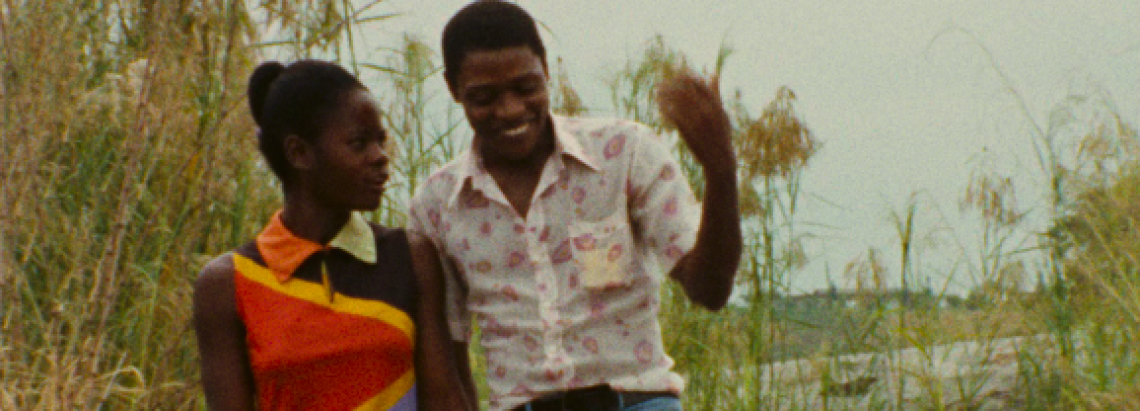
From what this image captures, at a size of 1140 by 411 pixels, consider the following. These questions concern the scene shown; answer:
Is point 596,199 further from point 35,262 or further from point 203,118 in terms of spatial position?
point 35,262

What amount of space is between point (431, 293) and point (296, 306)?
234 millimetres

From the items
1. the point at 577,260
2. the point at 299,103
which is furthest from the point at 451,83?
the point at 577,260

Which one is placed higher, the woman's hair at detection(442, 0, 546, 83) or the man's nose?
the woman's hair at detection(442, 0, 546, 83)

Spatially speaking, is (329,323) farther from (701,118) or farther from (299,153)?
(701,118)

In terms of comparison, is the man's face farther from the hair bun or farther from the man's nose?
the hair bun

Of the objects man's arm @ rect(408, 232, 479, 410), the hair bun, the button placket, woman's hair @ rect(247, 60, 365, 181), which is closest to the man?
the button placket

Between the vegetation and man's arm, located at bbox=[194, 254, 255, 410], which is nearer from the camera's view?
man's arm, located at bbox=[194, 254, 255, 410]

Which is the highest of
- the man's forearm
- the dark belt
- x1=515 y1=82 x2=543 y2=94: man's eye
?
x1=515 y1=82 x2=543 y2=94: man's eye

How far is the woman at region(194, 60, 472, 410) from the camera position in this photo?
6.27 feet

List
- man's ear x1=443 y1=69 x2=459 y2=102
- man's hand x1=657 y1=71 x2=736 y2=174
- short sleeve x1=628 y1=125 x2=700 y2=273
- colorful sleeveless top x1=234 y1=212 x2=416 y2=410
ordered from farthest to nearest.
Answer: man's ear x1=443 y1=69 x2=459 y2=102 → short sleeve x1=628 y1=125 x2=700 y2=273 → colorful sleeveless top x1=234 y1=212 x2=416 y2=410 → man's hand x1=657 y1=71 x2=736 y2=174

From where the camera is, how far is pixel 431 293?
Answer: 199cm

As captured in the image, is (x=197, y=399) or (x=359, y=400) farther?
(x=197, y=399)

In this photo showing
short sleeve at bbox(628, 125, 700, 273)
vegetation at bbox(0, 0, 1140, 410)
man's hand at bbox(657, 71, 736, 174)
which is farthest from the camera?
vegetation at bbox(0, 0, 1140, 410)

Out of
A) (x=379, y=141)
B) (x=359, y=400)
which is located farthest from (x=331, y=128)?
(x=359, y=400)
